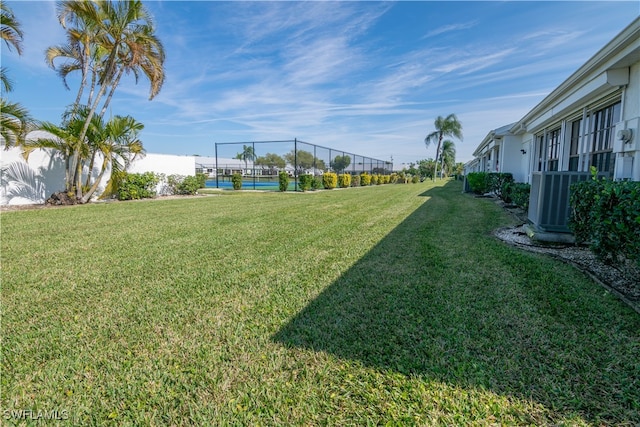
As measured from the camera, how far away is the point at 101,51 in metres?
10.5

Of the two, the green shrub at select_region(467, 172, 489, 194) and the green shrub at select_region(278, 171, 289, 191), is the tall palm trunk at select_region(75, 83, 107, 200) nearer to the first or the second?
the green shrub at select_region(278, 171, 289, 191)

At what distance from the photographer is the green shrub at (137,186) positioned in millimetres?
11633

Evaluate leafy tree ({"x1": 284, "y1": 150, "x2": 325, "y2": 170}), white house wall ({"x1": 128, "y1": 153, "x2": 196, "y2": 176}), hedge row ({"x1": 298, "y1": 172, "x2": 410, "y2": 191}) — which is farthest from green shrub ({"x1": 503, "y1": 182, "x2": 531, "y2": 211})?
white house wall ({"x1": 128, "y1": 153, "x2": 196, "y2": 176})

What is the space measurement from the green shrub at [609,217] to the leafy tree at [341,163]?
20.7 meters

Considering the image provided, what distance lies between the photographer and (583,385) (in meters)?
1.70

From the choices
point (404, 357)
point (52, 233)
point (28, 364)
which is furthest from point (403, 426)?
point (52, 233)

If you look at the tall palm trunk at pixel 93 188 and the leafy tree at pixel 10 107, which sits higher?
the leafy tree at pixel 10 107

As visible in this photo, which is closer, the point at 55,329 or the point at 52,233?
the point at 55,329

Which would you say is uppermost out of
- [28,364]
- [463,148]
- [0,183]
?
[463,148]

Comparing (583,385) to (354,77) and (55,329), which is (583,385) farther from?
(354,77)

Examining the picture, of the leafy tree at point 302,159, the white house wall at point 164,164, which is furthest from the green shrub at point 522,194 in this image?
the white house wall at point 164,164

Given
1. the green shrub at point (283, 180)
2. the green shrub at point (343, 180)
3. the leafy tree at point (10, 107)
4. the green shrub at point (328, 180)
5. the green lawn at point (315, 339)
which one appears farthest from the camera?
the green shrub at point (343, 180)

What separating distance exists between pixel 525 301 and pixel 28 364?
3651 millimetres

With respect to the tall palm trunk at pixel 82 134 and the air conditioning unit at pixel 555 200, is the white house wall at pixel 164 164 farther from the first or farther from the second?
the air conditioning unit at pixel 555 200
